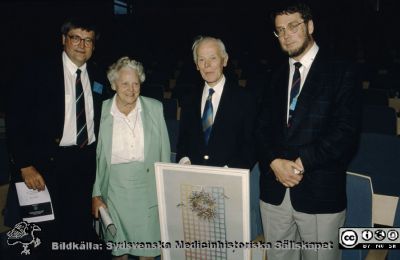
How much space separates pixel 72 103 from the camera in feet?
7.53

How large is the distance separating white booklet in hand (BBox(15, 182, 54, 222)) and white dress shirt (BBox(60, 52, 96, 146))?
1.14 ft

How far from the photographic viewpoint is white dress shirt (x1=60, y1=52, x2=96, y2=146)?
7.48 ft

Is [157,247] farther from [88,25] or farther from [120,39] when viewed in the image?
[120,39]

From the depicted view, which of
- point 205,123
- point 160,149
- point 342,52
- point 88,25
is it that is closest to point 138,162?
point 160,149

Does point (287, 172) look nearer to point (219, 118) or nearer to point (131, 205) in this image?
point (219, 118)

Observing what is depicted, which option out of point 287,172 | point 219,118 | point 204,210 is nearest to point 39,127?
point 219,118

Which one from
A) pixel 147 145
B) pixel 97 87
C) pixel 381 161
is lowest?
pixel 381 161

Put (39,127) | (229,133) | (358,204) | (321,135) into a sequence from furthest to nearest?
(39,127) < (229,133) < (358,204) < (321,135)

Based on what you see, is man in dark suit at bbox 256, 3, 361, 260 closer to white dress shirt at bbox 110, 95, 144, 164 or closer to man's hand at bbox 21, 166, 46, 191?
white dress shirt at bbox 110, 95, 144, 164

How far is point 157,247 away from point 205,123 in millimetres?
792

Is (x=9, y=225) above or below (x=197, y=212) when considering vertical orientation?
below

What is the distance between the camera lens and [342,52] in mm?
11523

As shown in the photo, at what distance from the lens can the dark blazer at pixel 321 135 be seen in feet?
5.64

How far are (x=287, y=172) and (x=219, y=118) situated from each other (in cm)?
50
